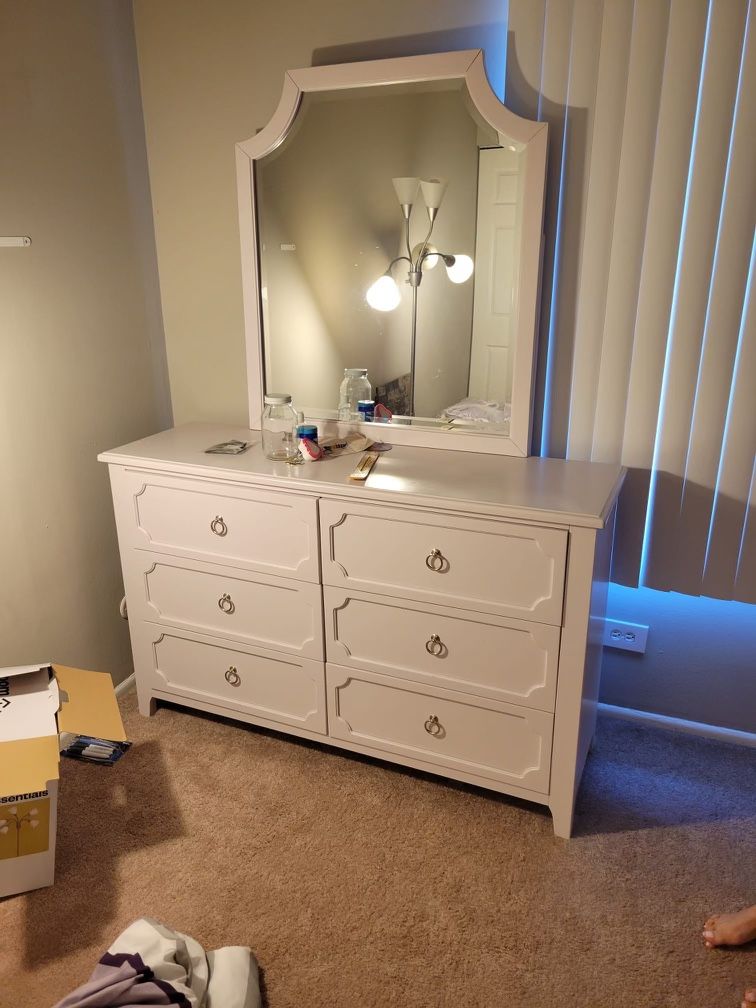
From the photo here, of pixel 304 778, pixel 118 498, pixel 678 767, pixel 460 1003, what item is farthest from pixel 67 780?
pixel 678 767

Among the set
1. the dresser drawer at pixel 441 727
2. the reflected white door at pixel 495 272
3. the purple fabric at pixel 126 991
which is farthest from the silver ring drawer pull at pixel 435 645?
the purple fabric at pixel 126 991

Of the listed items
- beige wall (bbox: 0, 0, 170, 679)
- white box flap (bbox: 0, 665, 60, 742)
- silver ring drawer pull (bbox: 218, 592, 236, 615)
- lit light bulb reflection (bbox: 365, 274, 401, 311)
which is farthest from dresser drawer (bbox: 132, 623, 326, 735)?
lit light bulb reflection (bbox: 365, 274, 401, 311)

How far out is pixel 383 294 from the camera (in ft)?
6.59

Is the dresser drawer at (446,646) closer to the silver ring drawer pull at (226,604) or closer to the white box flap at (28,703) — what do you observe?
the silver ring drawer pull at (226,604)

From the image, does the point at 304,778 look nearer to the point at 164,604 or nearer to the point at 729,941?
the point at 164,604

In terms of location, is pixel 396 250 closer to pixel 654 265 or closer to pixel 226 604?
pixel 654 265

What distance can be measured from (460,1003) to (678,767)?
95 centimetres

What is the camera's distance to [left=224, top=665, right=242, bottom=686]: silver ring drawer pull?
211 cm

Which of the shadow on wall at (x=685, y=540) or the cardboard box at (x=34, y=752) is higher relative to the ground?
the shadow on wall at (x=685, y=540)

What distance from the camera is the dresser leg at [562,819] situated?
1.78 meters

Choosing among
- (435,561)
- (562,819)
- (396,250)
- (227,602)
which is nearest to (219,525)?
(227,602)

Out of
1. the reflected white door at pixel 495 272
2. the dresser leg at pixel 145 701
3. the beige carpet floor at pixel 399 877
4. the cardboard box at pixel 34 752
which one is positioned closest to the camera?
the beige carpet floor at pixel 399 877

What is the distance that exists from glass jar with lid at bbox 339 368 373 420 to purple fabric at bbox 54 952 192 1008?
1.41 meters

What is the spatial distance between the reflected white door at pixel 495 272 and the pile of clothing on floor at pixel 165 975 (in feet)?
4.68
